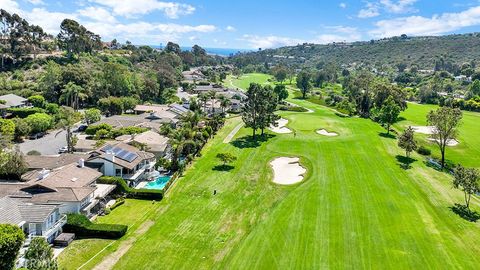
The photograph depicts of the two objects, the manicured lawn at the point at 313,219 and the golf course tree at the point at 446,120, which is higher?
the golf course tree at the point at 446,120

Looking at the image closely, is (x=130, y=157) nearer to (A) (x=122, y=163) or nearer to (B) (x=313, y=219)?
(A) (x=122, y=163)

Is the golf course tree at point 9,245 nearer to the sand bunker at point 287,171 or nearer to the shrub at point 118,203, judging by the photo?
the shrub at point 118,203

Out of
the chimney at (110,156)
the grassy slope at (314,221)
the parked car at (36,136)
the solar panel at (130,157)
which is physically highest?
the chimney at (110,156)

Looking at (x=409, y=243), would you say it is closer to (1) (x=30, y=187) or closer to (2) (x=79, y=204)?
(2) (x=79, y=204)

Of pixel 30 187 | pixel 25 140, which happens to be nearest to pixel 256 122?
pixel 25 140

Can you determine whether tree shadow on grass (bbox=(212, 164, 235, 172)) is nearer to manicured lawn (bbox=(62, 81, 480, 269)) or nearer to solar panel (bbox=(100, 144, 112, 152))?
manicured lawn (bbox=(62, 81, 480, 269))

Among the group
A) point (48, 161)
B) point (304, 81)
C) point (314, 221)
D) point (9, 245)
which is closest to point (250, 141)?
point (314, 221)

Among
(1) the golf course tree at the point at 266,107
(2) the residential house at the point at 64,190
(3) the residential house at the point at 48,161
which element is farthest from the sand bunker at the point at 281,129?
(2) the residential house at the point at 64,190
